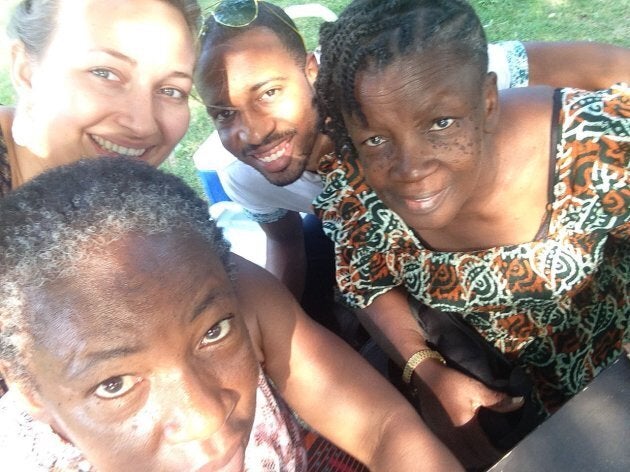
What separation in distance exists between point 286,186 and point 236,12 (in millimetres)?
661

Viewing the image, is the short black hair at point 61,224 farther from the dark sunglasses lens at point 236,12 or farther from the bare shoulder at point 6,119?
the dark sunglasses lens at point 236,12

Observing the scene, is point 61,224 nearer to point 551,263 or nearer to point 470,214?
point 470,214

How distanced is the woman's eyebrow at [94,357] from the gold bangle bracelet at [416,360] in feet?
3.58

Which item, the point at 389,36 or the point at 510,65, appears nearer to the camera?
the point at 389,36

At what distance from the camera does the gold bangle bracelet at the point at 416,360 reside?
70.9 inches

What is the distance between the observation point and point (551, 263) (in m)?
1.60

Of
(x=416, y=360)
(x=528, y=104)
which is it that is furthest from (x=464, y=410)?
(x=528, y=104)

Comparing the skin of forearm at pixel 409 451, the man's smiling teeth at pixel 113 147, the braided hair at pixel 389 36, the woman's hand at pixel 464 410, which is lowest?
the woman's hand at pixel 464 410

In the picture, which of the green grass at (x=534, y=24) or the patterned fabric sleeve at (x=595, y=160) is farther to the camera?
the green grass at (x=534, y=24)

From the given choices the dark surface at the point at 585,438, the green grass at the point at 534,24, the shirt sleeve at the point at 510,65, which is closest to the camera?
the dark surface at the point at 585,438

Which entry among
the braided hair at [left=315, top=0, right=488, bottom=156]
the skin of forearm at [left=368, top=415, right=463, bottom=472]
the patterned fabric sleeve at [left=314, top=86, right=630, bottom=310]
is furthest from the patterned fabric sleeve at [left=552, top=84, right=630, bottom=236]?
the skin of forearm at [left=368, top=415, right=463, bottom=472]

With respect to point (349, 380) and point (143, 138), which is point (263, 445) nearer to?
point (349, 380)

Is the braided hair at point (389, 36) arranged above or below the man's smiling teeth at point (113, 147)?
above

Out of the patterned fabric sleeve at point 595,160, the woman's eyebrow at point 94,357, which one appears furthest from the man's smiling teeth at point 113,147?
the patterned fabric sleeve at point 595,160
